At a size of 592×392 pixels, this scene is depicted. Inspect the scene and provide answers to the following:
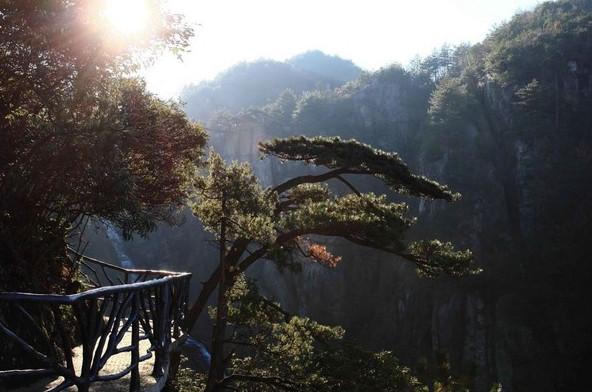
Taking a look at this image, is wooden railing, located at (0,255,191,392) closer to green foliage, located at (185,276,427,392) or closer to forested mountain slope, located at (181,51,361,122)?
green foliage, located at (185,276,427,392)

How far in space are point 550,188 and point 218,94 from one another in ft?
381

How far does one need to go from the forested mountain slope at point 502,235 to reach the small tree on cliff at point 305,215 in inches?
174

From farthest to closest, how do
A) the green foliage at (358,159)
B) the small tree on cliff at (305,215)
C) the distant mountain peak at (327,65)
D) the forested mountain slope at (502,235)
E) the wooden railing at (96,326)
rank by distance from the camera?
the distant mountain peak at (327,65), the forested mountain slope at (502,235), the green foliage at (358,159), the small tree on cliff at (305,215), the wooden railing at (96,326)

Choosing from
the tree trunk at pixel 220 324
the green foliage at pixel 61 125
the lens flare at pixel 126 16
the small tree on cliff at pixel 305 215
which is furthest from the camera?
the tree trunk at pixel 220 324

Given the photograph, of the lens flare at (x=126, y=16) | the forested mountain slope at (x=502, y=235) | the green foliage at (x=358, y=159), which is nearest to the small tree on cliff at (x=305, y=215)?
the green foliage at (x=358, y=159)

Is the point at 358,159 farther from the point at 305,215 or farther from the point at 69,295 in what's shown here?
the point at 69,295

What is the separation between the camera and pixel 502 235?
37.9m

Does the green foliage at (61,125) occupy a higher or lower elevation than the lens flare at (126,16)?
lower

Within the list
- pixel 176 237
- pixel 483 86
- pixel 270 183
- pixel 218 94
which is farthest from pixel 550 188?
pixel 218 94

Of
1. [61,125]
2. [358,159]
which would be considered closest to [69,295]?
[61,125]

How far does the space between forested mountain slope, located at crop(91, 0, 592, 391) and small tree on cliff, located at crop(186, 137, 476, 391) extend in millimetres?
4426

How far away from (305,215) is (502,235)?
3182 cm

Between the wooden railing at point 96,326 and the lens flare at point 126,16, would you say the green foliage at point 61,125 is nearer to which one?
the lens flare at point 126,16

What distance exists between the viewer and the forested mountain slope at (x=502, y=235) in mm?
29000
